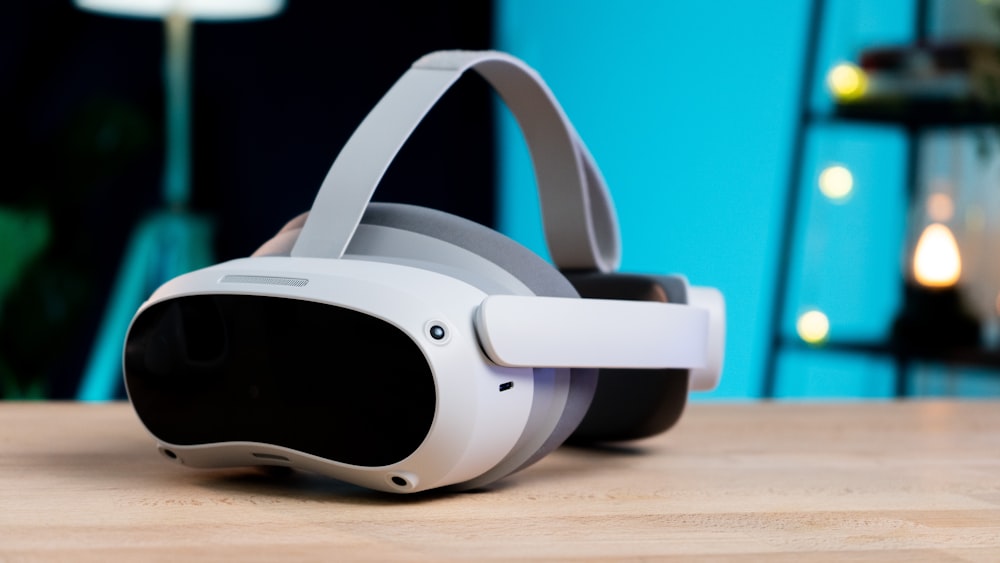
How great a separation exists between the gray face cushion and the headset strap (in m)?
0.02

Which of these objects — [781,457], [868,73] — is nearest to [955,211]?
[868,73]

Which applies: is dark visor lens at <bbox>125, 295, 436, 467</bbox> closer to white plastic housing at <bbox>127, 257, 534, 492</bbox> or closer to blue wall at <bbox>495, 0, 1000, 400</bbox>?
white plastic housing at <bbox>127, 257, 534, 492</bbox>

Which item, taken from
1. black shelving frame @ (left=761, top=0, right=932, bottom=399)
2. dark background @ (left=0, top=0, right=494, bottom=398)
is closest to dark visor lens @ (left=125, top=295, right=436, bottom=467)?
dark background @ (left=0, top=0, right=494, bottom=398)

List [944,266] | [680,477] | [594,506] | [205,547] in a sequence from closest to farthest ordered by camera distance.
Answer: [205,547], [594,506], [680,477], [944,266]

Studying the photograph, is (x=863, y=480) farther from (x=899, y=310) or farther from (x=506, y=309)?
(x=899, y=310)

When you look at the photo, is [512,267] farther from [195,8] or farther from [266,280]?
[195,8]

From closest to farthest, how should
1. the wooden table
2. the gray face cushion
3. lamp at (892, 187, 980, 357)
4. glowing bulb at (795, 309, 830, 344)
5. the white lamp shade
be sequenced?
the wooden table → the gray face cushion → the white lamp shade → lamp at (892, 187, 980, 357) → glowing bulb at (795, 309, 830, 344)

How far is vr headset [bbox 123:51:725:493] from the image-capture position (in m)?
0.54

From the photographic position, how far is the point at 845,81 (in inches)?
112

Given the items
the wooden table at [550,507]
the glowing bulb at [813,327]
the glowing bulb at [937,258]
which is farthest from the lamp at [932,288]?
the wooden table at [550,507]

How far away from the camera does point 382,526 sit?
51 cm

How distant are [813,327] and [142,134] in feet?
5.39

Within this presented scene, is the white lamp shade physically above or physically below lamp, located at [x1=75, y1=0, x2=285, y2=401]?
above

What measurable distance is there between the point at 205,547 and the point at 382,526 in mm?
84
